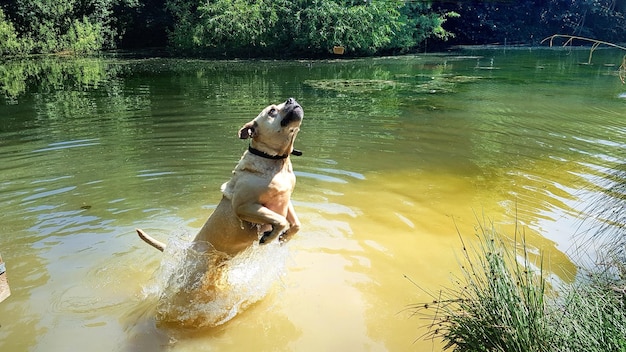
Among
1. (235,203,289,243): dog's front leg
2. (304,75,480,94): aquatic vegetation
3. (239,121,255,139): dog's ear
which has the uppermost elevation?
(239,121,255,139): dog's ear

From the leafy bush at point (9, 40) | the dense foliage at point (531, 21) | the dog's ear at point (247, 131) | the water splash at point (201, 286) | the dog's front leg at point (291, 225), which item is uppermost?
the dense foliage at point (531, 21)

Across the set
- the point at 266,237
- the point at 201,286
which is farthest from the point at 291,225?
the point at 201,286

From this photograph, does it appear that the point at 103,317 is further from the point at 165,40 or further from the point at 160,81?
the point at 165,40

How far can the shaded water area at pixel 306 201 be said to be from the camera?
Result: 3.84 m

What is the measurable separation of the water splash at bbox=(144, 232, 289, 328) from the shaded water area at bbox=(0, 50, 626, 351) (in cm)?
9

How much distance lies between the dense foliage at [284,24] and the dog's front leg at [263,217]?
24.7m

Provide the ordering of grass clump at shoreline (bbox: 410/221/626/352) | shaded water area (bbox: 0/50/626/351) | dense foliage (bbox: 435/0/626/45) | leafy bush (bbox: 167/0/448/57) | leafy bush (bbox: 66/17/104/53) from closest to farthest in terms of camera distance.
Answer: grass clump at shoreline (bbox: 410/221/626/352)
shaded water area (bbox: 0/50/626/351)
leafy bush (bbox: 167/0/448/57)
leafy bush (bbox: 66/17/104/53)
dense foliage (bbox: 435/0/626/45)

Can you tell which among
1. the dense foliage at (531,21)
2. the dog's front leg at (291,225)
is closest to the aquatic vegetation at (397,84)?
the dog's front leg at (291,225)

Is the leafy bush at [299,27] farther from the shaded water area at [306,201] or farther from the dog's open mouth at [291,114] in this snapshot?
the dog's open mouth at [291,114]

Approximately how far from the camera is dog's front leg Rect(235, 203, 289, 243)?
344 centimetres

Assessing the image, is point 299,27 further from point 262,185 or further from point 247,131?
point 262,185

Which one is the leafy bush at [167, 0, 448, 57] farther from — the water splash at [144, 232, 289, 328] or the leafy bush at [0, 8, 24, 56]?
the water splash at [144, 232, 289, 328]

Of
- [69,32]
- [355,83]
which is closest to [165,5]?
[69,32]

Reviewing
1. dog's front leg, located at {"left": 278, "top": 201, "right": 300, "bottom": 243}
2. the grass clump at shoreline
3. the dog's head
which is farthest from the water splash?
the grass clump at shoreline
